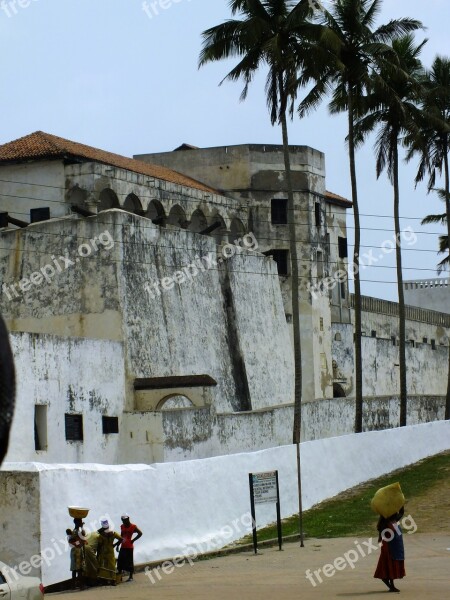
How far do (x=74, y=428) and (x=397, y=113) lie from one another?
1522cm

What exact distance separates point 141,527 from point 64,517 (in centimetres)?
234

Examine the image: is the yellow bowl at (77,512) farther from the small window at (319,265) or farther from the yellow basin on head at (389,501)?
the small window at (319,265)

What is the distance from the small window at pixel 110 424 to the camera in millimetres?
29781

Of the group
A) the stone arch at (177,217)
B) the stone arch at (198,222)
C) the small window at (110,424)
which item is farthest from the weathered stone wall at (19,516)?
the stone arch at (198,222)

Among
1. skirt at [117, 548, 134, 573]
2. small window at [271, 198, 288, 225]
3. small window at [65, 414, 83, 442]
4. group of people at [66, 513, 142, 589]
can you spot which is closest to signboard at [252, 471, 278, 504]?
skirt at [117, 548, 134, 573]

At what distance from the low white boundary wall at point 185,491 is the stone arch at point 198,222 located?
1372cm

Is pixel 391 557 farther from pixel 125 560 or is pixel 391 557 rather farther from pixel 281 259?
pixel 281 259

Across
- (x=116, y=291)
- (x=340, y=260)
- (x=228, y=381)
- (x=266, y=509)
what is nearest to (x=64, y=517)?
(x=266, y=509)

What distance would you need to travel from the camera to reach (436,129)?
41219mm

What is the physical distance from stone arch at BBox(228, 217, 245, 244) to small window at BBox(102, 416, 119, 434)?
15.2 m

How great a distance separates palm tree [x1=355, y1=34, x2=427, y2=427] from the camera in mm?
36469

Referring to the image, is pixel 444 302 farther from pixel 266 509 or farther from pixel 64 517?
pixel 64 517

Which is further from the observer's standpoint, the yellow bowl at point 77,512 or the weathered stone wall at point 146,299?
the weathered stone wall at point 146,299

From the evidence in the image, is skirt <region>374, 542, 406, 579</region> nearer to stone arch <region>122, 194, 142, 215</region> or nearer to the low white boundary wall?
the low white boundary wall
